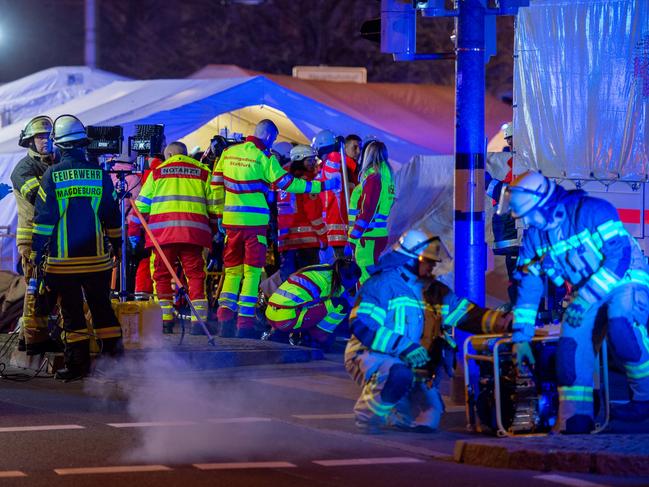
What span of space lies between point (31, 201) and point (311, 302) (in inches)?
116

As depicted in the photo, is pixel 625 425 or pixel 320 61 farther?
pixel 320 61

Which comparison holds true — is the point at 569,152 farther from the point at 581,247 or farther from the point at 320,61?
the point at 320,61

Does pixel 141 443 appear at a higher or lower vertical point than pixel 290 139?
lower

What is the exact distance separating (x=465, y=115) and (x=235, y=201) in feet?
14.3

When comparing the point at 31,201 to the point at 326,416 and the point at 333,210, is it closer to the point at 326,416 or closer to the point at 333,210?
the point at 333,210

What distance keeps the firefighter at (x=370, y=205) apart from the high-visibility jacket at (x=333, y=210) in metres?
0.44

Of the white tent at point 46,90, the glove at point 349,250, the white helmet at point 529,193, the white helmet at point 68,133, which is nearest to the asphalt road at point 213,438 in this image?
the white helmet at point 529,193

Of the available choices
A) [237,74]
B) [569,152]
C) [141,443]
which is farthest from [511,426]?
[237,74]

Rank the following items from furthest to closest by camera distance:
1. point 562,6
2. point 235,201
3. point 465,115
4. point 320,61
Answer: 1. point 320,61
2. point 235,201
3. point 562,6
4. point 465,115

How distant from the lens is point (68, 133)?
12938 mm

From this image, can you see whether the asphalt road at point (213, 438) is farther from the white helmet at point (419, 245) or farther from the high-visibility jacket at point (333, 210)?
the high-visibility jacket at point (333, 210)

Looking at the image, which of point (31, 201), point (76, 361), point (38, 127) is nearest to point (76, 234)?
point (76, 361)

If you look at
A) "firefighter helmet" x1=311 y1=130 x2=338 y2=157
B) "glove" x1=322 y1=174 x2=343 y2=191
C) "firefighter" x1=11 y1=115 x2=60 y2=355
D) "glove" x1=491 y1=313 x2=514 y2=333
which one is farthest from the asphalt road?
"firefighter helmet" x1=311 y1=130 x2=338 y2=157

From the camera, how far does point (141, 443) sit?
9.94 meters
